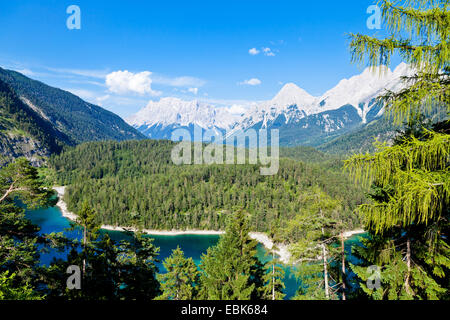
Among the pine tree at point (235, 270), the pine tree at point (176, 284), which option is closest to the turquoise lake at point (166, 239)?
the pine tree at point (176, 284)

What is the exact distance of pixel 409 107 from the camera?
426 centimetres

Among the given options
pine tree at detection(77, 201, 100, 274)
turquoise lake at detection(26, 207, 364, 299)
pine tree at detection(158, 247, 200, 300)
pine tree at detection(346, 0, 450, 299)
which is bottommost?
turquoise lake at detection(26, 207, 364, 299)

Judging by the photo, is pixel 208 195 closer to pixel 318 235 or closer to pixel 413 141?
pixel 318 235

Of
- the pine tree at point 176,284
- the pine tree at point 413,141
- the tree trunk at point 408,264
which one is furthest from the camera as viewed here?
the pine tree at point 176,284

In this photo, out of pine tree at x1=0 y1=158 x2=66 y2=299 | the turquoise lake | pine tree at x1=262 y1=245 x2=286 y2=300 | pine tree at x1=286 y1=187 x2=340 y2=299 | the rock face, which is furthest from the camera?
the rock face

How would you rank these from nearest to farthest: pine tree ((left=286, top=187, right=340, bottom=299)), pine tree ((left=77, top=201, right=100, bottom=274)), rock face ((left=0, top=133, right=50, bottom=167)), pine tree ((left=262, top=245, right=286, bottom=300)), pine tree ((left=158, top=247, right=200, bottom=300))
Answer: pine tree ((left=286, top=187, right=340, bottom=299)) < pine tree ((left=77, top=201, right=100, bottom=274)) < pine tree ((left=262, top=245, right=286, bottom=300)) < pine tree ((left=158, top=247, right=200, bottom=300)) < rock face ((left=0, top=133, right=50, bottom=167))

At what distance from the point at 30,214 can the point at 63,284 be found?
11805 centimetres

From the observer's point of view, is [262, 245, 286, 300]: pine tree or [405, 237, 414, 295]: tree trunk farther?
[262, 245, 286, 300]: pine tree

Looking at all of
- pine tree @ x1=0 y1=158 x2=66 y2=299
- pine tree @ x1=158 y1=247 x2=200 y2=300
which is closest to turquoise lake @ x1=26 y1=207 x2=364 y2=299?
pine tree @ x1=158 y1=247 x2=200 y2=300

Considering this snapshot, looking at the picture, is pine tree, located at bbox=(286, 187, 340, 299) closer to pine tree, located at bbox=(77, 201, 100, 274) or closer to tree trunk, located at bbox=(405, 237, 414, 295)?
tree trunk, located at bbox=(405, 237, 414, 295)

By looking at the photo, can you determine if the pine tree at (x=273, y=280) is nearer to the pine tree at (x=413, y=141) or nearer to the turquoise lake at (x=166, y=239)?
the pine tree at (x=413, y=141)

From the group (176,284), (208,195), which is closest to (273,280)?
(176,284)
